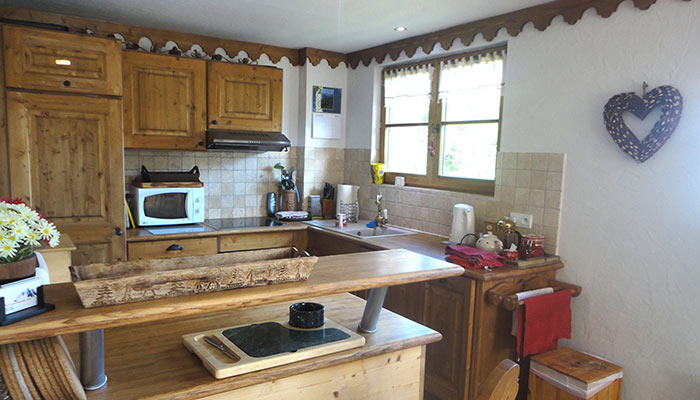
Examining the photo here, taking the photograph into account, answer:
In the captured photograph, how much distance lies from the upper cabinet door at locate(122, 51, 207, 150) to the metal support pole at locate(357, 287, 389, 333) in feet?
8.27

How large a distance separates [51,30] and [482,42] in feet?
9.12

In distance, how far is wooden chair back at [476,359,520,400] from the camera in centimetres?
99

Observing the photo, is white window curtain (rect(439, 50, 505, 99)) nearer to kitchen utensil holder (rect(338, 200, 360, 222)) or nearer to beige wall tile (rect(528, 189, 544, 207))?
beige wall tile (rect(528, 189, 544, 207))

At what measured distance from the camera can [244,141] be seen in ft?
12.6

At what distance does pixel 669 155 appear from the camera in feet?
7.96

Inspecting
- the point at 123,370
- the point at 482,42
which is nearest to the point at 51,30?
the point at 123,370

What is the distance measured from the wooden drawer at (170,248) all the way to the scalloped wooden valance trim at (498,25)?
2.15 meters

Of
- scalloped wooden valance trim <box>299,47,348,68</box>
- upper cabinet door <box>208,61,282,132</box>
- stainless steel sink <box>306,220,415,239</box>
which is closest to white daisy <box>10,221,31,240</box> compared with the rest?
stainless steel sink <box>306,220,415,239</box>

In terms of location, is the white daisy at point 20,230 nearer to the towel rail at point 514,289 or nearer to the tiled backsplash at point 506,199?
the towel rail at point 514,289

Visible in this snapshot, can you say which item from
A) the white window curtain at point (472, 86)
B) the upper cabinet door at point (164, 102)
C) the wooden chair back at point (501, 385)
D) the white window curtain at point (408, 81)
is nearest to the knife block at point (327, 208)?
the white window curtain at point (408, 81)

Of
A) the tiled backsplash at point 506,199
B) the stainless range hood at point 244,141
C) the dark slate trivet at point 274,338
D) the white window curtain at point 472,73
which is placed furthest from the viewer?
the stainless range hood at point 244,141

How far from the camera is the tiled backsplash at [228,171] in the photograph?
3.88m

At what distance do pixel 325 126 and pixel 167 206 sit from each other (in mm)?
1633

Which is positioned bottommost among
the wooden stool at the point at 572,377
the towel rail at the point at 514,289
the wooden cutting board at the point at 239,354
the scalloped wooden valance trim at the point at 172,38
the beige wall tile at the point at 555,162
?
the wooden stool at the point at 572,377
